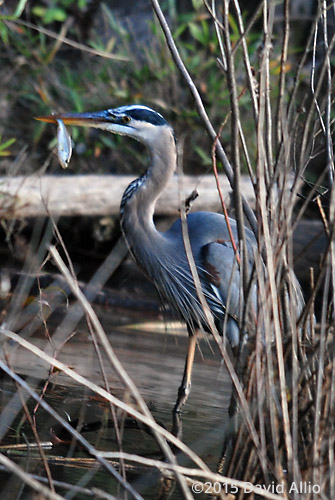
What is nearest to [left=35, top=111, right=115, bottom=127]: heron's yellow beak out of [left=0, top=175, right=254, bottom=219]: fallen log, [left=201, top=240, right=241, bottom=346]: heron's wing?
[left=201, top=240, right=241, bottom=346]: heron's wing

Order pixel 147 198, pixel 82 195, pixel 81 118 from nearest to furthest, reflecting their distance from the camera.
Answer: pixel 81 118, pixel 147 198, pixel 82 195

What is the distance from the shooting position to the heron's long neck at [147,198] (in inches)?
134

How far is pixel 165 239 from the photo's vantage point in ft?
11.3

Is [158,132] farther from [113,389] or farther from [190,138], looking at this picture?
[190,138]

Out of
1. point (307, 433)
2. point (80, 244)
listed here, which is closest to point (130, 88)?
point (80, 244)

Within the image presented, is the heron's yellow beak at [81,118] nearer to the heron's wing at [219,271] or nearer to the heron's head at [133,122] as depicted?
the heron's head at [133,122]

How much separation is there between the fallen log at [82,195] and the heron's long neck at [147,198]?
1545mm

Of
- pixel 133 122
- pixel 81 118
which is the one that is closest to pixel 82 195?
pixel 133 122

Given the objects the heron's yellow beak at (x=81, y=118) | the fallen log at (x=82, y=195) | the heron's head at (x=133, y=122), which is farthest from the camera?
the fallen log at (x=82, y=195)

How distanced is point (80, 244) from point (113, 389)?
3420 mm

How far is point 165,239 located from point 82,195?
2.16 metres

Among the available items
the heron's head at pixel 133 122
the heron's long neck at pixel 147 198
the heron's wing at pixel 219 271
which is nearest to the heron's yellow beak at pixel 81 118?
the heron's head at pixel 133 122

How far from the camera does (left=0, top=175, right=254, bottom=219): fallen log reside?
4988 mm

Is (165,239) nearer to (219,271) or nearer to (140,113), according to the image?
(219,271)
